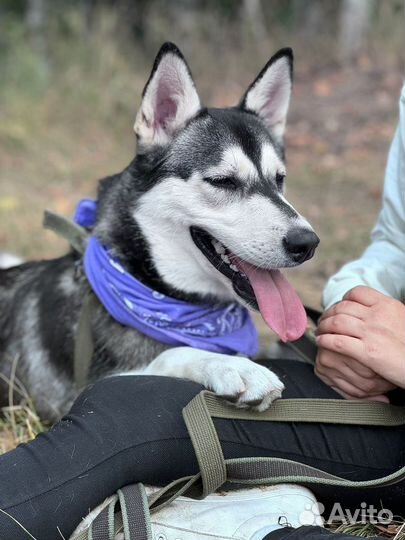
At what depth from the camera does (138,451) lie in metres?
1.96

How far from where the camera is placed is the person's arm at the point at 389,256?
2463 mm

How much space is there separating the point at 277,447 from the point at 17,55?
7.83 meters

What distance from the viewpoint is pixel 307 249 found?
2314 millimetres

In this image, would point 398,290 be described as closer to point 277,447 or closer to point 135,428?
point 277,447

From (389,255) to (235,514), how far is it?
3.64ft

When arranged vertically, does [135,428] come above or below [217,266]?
below

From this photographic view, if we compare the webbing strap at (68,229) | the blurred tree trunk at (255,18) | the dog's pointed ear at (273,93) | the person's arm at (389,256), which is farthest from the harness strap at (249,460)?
the blurred tree trunk at (255,18)

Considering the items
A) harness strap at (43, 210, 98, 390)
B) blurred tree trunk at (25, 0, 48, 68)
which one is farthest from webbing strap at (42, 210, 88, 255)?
blurred tree trunk at (25, 0, 48, 68)

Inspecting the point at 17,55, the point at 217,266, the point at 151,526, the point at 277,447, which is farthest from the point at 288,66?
the point at 17,55

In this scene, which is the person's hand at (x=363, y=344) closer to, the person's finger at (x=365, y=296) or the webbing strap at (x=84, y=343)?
the person's finger at (x=365, y=296)

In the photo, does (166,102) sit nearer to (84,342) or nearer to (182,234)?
(182,234)

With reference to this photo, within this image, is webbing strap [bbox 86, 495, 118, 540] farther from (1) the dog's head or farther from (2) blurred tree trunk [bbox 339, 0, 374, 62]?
(2) blurred tree trunk [bbox 339, 0, 374, 62]

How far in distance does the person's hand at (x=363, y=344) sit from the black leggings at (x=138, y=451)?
0.11 metres

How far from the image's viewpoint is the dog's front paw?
206 centimetres
